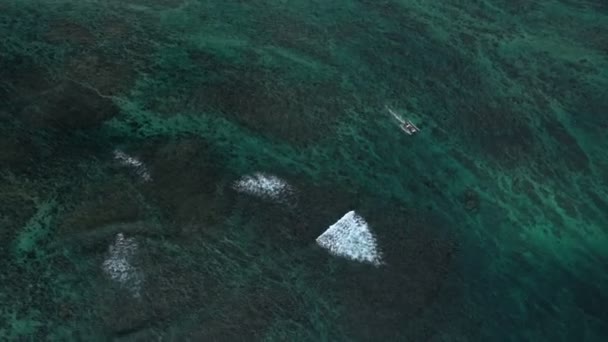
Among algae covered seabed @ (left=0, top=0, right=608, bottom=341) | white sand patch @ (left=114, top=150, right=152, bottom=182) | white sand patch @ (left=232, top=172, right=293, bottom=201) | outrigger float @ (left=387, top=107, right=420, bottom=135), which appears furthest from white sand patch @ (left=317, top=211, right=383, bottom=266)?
white sand patch @ (left=114, top=150, right=152, bottom=182)

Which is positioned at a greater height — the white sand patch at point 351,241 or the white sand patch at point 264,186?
the white sand patch at point 264,186

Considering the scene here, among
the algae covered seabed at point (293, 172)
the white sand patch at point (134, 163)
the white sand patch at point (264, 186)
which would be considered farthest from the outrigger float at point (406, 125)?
the white sand patch at point (134, 163)

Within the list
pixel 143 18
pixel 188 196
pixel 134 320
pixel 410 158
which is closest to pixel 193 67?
pixel 143 18

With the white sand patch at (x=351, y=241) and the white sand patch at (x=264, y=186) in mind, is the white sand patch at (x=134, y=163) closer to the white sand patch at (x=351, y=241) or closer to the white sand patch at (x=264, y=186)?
the white sand patch at (x=264, y=186)

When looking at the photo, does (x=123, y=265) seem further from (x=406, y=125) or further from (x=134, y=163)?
(x=406, y=125)

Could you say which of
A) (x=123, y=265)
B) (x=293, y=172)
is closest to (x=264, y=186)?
(x=293, y=172)

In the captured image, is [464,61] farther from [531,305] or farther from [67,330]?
[67,330]
